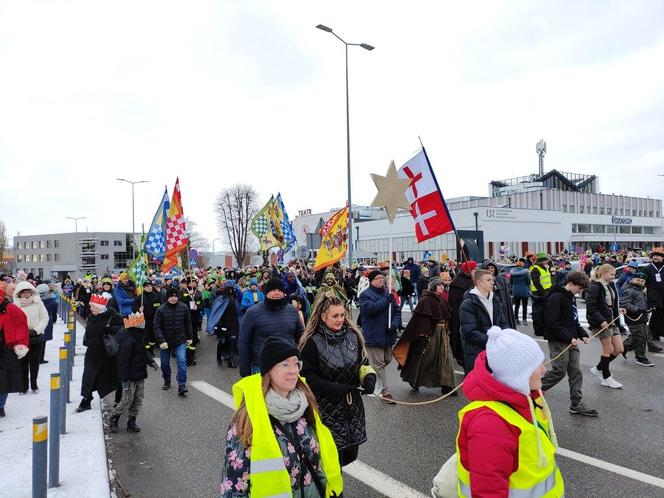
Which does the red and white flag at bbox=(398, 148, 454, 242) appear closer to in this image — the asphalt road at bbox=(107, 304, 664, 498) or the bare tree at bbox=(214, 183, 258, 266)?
the asphalt road at bbox=(107, 304, 664, 498)

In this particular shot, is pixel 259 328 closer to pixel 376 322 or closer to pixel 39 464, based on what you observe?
pixel 376 322

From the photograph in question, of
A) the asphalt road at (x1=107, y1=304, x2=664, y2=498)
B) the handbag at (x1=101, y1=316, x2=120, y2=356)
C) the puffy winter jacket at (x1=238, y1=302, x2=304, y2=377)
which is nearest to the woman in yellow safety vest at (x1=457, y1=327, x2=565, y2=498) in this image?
the asphalt road at (x1=107, y1=304, x2=664, y2=498)

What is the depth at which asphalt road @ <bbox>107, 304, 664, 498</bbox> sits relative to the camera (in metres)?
4.39

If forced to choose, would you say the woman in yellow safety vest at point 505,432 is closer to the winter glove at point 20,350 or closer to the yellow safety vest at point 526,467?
the yellow safety vest at point 526,467

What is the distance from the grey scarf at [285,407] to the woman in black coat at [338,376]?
3.86 ft

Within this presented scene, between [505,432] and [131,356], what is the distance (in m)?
5.32

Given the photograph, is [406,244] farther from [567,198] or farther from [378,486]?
[378,486]

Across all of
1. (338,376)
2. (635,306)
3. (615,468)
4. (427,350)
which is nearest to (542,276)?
(635,306)

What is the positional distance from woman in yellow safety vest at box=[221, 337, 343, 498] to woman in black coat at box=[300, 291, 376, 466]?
1.05m

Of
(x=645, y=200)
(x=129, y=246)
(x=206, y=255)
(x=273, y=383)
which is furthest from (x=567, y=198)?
(x=129, y=246)

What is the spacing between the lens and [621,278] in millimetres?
11977

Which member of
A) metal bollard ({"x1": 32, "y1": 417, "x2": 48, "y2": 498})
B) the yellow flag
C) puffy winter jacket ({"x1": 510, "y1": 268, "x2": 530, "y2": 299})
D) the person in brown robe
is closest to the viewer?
metal bollard ({"x1": 32, "y1": 417, "x2": 48, "y2": 498})

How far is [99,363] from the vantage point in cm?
648

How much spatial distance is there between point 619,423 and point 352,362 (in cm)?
381
